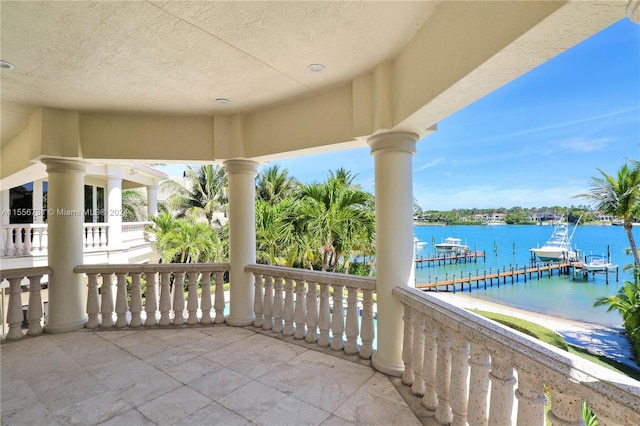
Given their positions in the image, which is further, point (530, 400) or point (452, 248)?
point (452, 248)

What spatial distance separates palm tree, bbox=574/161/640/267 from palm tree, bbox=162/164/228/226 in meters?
17.6

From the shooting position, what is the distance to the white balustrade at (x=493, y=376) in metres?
0.94

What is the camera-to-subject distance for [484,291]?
23.0 meters

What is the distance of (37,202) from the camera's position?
893 centimetres

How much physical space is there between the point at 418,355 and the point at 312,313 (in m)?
1.41

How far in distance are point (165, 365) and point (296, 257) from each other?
5.75 metres

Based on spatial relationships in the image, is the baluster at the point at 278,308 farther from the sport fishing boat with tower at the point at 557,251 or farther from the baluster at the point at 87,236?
the sport fishing boat with tower at the point at 557,251

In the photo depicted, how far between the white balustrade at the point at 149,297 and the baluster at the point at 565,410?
3.67 meters

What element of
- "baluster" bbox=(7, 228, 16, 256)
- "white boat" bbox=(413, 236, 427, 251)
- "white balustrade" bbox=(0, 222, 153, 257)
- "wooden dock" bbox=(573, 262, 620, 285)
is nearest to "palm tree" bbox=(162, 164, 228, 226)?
"white balustrade" bbox=(0, 222, 153, 257)

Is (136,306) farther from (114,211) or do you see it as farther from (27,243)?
(114,211)

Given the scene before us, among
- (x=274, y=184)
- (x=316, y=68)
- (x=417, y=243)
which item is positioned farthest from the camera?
(x=274, y=184)

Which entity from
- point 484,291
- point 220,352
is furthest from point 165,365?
point 484,291

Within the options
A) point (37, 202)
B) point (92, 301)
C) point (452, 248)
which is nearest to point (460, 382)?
point (92, 301)

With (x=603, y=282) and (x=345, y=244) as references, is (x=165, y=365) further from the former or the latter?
(x=603, y=282)
